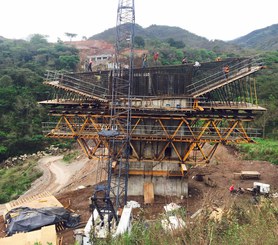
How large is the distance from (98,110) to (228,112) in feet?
32.1

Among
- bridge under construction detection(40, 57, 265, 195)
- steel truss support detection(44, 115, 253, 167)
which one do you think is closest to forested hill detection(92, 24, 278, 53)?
bridge under construction detection(40, 57, 265, 195)

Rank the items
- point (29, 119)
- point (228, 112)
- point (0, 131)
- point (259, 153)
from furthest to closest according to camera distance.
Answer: point (29, 119) < point (0, 131) < point (259, 153) < point (228, 112)

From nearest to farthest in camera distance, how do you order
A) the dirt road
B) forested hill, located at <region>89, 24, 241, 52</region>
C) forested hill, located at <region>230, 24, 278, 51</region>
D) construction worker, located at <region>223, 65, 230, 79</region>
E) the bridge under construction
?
construction worker, located at <region>223, 65, 230, 79</region> → the bridge under construction → the dirt road → forested hill, located at <region>89, 24, 241, 52</region> → forested hill, located at <region>230, 24, 278, 51</region>

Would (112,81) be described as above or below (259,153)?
above

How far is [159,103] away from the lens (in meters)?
22.6

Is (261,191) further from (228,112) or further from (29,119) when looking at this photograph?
(29,119)

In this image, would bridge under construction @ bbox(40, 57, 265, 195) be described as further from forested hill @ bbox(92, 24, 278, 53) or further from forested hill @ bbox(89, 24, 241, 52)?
forested hill @ bbox(89, 24, 241, 52)

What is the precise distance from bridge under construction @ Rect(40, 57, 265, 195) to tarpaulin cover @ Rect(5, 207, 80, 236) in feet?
16.2

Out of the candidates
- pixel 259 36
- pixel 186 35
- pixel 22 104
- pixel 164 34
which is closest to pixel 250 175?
pixel 22 104

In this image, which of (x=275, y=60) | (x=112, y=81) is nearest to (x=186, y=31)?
(x=275, y=60)

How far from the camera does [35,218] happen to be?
60.4 ft

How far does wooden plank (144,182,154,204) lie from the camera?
2271 centimetres

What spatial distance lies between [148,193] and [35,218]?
8.63 meters

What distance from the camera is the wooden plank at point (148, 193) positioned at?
2271 cm
